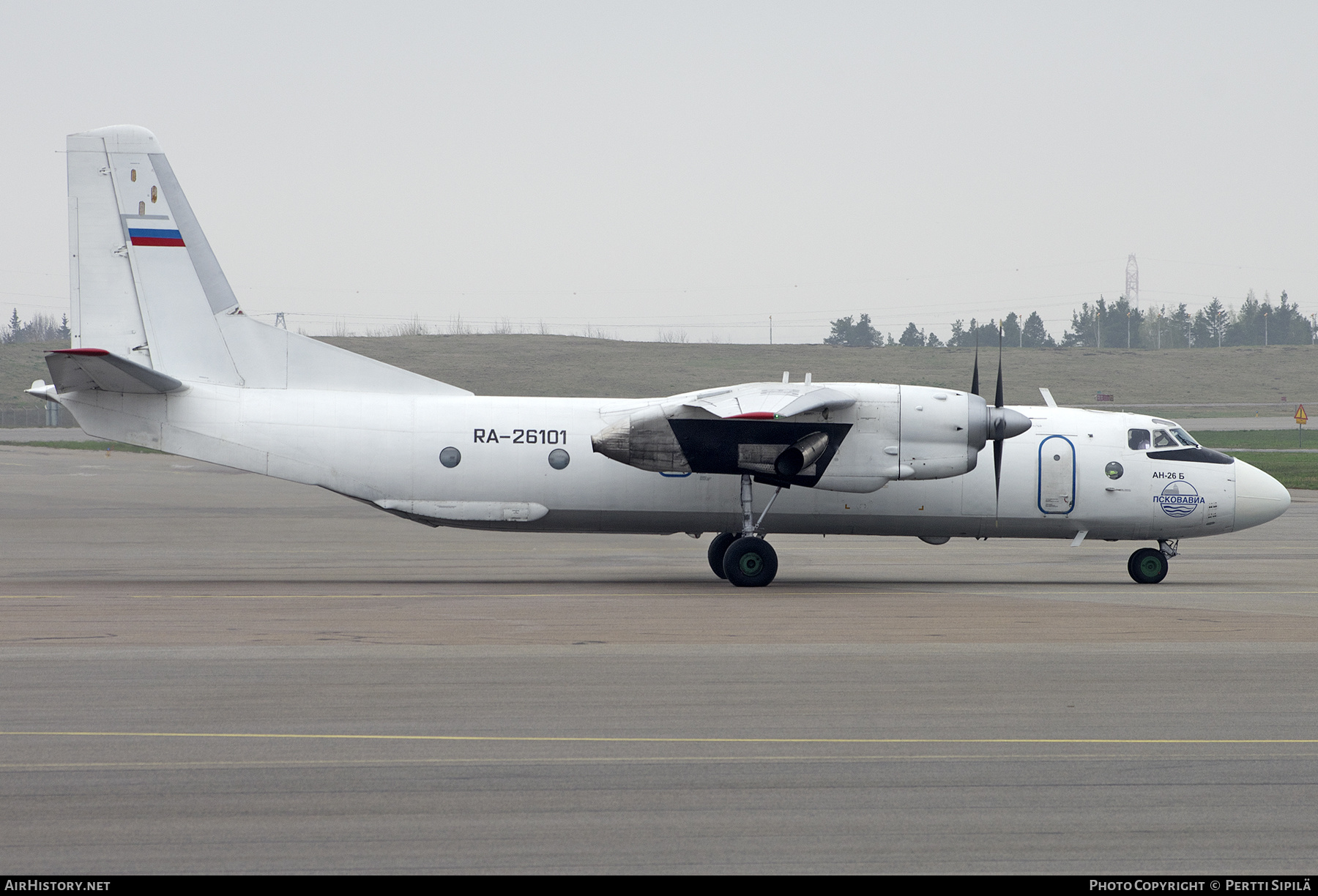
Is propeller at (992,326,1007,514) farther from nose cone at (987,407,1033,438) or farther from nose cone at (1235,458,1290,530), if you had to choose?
nose cone at (1235,458,1290,530)

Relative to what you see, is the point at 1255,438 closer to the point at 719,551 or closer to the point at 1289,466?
the point at 1289,466

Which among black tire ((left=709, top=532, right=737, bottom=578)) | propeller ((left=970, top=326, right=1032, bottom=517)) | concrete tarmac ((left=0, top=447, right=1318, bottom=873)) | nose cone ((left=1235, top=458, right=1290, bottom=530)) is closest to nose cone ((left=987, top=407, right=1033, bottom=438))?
propeller ((left=970, top=326, right=1032, bottom=517))

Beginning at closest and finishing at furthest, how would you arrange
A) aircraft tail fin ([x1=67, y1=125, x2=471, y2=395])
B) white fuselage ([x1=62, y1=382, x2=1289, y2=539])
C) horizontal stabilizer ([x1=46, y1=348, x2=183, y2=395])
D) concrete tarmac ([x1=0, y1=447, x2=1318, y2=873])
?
1. concrete tarmac ([x1=0, y1=447, x2=1318, y2=873])
2. horizontal stabilizer ([x1=46, y1=348, x2=183, y2=395])
3. white fuselage ([x1=62, y1=382, x2=1289, y2=539])
4. aircraft tail fin ([x1=67, y1=125, x2=471, y2=395])

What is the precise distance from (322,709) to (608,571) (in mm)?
11953

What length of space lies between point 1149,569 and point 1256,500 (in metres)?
2.26

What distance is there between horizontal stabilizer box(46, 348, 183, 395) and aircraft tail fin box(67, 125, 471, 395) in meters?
0.61

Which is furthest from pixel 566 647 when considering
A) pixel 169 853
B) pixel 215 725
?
pixel 169 853

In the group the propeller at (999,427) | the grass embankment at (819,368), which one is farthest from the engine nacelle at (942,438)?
the grass embankment at (819,368)

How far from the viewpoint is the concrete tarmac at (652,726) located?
641 cm

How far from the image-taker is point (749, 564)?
18.6 meters

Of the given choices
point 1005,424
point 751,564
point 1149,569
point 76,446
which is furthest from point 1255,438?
point 76,446

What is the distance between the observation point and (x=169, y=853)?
6.15 metres

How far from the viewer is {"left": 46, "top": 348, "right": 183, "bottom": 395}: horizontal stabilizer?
Result: 17.4 metres

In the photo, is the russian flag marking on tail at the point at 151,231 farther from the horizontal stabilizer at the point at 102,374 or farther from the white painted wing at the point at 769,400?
the white painted wing at the point at 769,400
